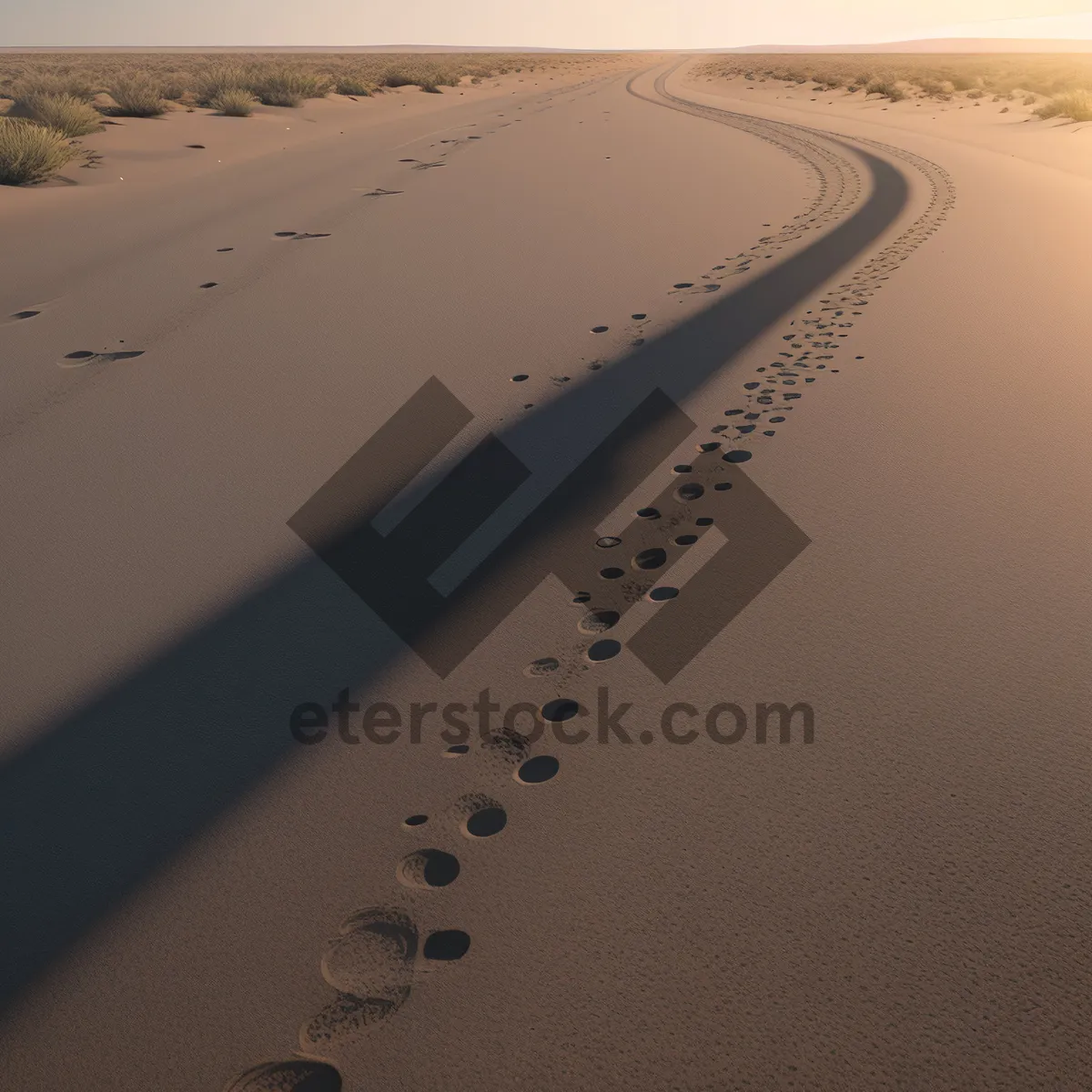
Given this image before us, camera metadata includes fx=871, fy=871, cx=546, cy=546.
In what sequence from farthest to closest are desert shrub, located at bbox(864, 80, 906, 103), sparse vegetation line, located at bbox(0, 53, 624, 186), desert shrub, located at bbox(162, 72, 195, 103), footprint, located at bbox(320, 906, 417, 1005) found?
desert shrub, located at bbox(864, 80, 906, 103) < desert shrub, located at bbox(162, 72, 195, 103) < sparse vegetation line, located at bbox(0, 53, 624, 186) < footprint, located at bbox(320, 906, 417, 1005)

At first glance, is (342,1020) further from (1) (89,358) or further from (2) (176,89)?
(2) (176,89)

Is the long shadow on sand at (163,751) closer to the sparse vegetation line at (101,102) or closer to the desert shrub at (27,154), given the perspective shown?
the desert shrub at (27,154)

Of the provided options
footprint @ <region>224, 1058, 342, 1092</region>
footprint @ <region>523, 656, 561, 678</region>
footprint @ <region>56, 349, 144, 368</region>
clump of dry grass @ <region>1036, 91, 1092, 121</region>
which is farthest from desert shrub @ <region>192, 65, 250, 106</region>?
footprint @ <region>224, 1058, 342, 1092</region>

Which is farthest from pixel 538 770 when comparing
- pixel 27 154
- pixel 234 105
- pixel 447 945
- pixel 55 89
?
pixel 55 89

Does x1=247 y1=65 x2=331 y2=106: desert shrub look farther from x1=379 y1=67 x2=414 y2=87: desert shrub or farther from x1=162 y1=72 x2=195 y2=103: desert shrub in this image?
x1=379 y1=67 x2=414 y2=87: desert shrub

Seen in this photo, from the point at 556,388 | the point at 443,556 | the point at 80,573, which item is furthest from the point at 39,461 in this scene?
the point at 556,388

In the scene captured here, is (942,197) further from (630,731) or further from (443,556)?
(630,731)
